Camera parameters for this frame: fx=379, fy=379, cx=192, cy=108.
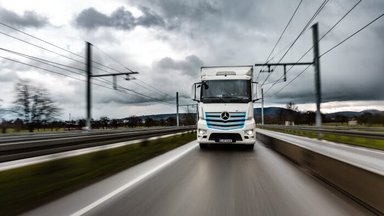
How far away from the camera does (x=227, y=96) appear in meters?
16.3

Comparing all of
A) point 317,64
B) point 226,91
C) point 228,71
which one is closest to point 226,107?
point 226,91

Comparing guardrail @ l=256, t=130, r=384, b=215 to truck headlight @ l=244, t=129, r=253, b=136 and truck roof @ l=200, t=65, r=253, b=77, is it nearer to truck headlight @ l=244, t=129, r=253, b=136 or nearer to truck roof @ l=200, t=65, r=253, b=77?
truck headlight @ l=244, t=129, r=253, b=136

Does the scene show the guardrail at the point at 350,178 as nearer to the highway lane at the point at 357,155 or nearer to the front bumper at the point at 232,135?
the highway lane at the point at 357,155

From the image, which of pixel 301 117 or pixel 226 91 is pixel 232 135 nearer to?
pixel 226 91

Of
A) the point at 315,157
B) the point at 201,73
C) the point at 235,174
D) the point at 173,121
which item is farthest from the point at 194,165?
the point at 173,121

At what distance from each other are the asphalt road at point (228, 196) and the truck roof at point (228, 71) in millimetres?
7820

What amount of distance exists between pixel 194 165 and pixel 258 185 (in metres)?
3.75

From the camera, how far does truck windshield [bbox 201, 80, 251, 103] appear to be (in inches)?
640

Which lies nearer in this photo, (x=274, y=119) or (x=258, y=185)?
(x=258, y=185)

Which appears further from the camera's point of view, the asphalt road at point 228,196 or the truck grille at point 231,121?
the truck grille at point 231,121

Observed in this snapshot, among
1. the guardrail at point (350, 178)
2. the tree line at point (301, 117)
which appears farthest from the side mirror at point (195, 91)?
the tree line at point (301, 117)

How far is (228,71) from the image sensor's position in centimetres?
1703

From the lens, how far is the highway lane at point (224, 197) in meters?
5.39

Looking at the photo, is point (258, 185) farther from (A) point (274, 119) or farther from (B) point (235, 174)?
(A) point (274, 119)
